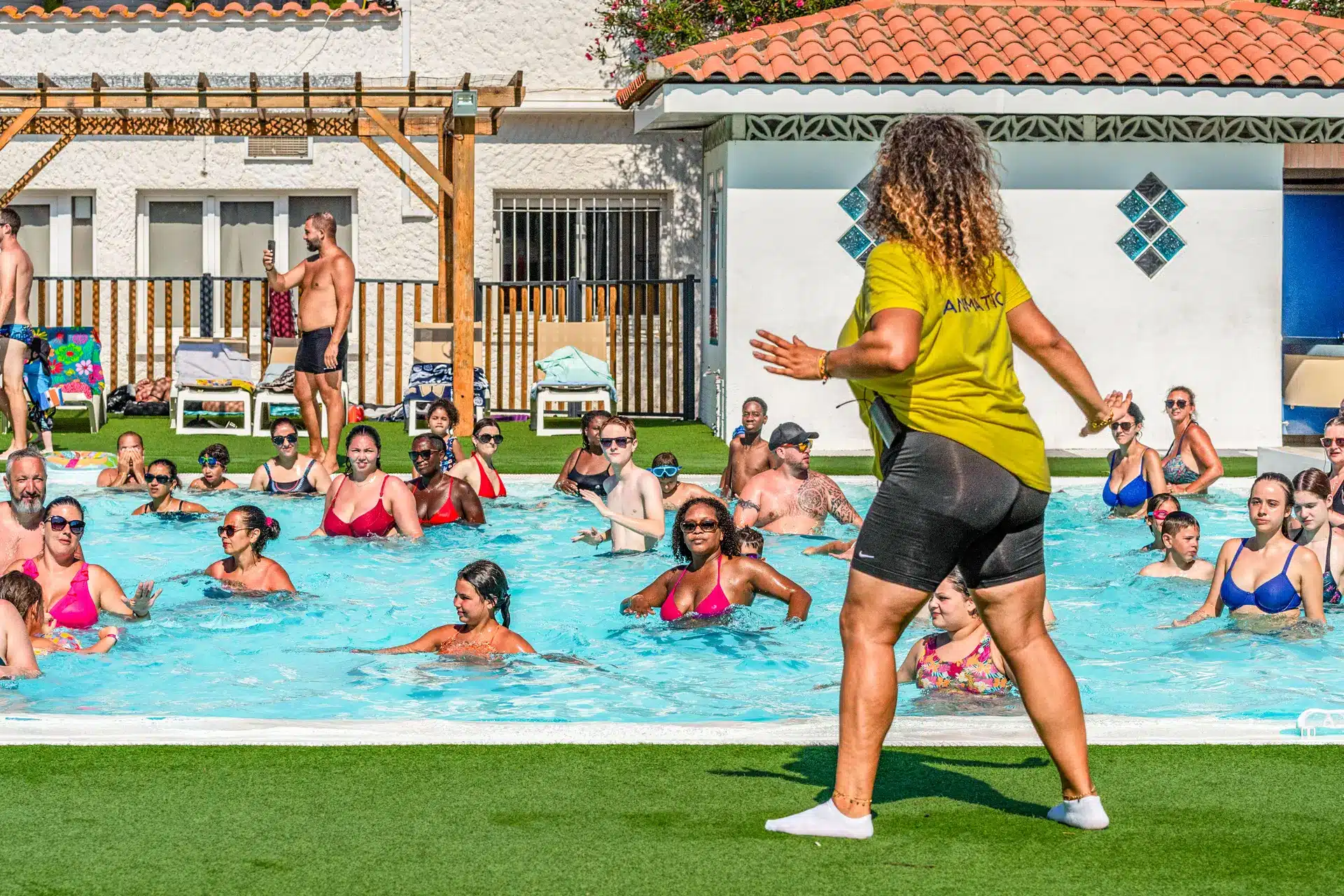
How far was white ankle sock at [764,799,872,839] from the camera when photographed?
4.53 metres

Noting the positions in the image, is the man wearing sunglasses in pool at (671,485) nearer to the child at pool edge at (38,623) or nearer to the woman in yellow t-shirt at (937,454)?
the child at pool edge at (38,623)

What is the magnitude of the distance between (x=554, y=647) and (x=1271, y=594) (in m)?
3.85

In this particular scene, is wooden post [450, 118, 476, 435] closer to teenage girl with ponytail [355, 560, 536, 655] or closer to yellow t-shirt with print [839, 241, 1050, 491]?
teenage girl with ponytail [355, 560, 536, 655]

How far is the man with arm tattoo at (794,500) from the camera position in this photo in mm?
12359

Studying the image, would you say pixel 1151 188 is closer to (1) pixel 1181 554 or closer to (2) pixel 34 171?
(1) pixel 1181 554

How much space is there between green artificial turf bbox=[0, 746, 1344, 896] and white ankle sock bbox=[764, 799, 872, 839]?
4 cm

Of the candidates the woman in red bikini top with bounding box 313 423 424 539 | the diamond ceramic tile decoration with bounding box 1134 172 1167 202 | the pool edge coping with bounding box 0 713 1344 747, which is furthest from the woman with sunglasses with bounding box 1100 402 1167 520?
the pool edge coping with bounding box 0 713 1344 747

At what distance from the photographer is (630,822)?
4.83 metres

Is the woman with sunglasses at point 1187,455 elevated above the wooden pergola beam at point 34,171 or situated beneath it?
situated beneath

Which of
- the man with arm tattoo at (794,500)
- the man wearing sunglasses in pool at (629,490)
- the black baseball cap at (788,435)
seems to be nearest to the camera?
the man wearing sunglasses in pool at (629,490)

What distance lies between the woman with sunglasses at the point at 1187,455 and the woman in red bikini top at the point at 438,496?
5167 millimetres

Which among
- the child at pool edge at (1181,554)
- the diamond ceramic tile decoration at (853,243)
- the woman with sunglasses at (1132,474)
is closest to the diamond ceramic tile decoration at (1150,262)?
the diamond ceramic tile decoration at (853,243)

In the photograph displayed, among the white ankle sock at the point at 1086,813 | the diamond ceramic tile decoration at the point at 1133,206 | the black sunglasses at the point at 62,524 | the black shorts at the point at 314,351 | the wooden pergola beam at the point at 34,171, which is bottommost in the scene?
the white ankle sock at the point at 1086,813

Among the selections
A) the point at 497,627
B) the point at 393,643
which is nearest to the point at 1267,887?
the point at 497,627
